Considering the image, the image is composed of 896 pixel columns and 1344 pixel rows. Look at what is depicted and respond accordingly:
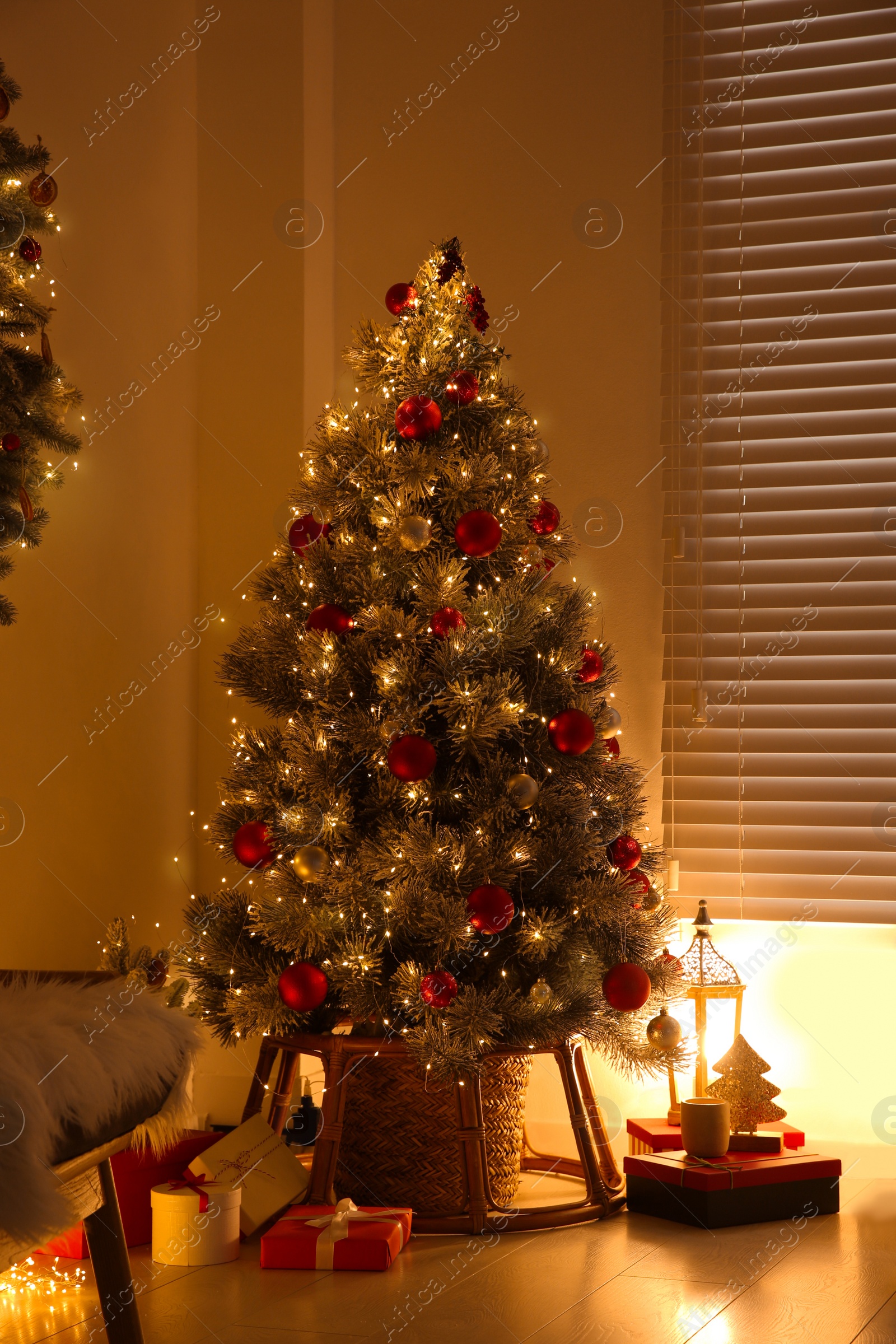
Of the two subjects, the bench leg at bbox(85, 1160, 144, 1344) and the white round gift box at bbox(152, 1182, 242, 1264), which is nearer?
the bench leg at bbox(85, 1160, 144, 1344)

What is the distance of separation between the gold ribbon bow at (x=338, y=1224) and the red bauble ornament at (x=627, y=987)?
52cm

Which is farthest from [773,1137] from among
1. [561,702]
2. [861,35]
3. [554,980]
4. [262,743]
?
[861,35]

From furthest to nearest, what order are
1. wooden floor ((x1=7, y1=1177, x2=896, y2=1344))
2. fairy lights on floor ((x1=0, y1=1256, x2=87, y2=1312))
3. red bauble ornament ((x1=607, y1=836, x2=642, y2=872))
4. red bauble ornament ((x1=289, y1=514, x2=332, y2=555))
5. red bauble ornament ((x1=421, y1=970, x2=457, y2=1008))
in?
red bauble ornament ((x1=289, y1=514, x2=332, y2=555))
red bauble ornament ((x1=607, y1=836, x2=642, y2=872))
red bauble ornament ((x1=421, y1=970, x2=457, y2=1008))
fairy lights on floor ((x1=0, y1=1256, x2=87, y2=1312))
wooden floor ((x1=7, y1=1177, x2=896, y2=1344))

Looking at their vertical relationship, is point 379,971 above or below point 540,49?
below

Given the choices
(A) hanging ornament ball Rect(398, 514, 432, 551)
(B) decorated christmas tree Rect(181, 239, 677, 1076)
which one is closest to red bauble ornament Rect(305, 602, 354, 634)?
(B) decorated christmas tree Rect(181, 239, 677, 1076)

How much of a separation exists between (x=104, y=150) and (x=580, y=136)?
3.63ft

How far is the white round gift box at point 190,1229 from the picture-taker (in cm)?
212

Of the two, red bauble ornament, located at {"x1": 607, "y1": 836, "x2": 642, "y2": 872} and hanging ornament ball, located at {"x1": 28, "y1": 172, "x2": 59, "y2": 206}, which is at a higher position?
hanging ornament ball, located at {"x1": 28, "y1": 172, "x2": 59, "y2": 206}

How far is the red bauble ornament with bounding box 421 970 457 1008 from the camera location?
212 centimetres

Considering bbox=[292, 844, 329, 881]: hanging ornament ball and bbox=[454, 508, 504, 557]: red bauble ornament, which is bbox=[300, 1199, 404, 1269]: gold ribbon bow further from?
bbox=[454, 508, 504, 557]: red bauble ornament

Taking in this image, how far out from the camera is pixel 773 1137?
2412 mm

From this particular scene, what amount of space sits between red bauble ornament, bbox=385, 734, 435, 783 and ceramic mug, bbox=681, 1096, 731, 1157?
809 millimetres

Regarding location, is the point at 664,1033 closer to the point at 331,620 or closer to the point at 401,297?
the point at 331,620

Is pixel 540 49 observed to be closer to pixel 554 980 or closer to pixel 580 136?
pixel 580 136
